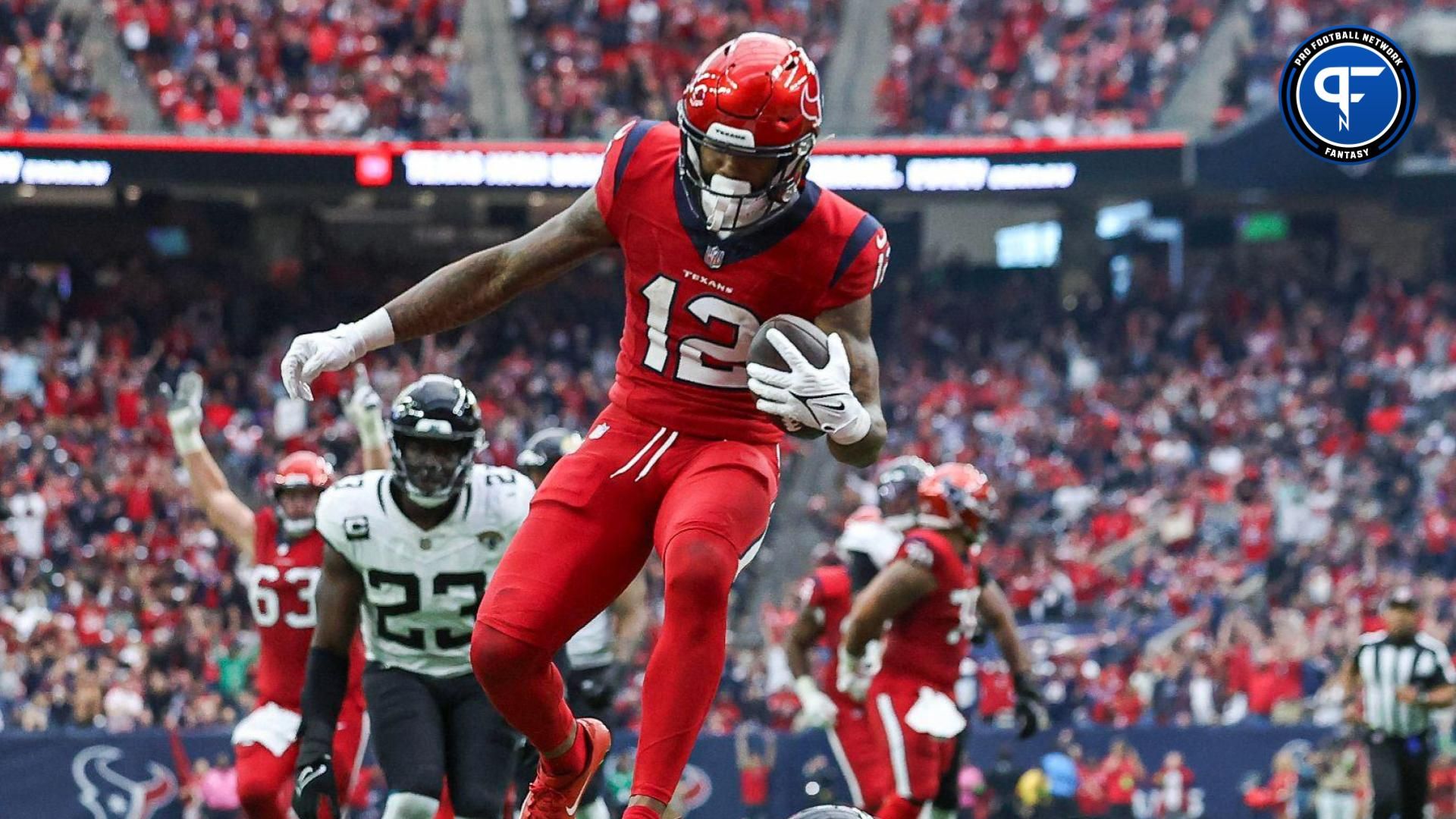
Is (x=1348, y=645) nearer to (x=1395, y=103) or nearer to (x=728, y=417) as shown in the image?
(x=1395, y=103)

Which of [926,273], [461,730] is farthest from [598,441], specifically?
[926,273]

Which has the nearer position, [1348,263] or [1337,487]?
[1337,487]

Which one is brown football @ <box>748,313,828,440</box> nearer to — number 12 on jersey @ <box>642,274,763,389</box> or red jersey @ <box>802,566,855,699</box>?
number 12 on jersey @ <box>642,274,763,389</box>

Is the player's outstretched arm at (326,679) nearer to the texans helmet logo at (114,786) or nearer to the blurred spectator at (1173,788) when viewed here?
the texans helmet logo at (114,786)

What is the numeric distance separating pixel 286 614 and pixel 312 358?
352cm

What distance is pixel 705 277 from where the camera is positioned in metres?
5.30

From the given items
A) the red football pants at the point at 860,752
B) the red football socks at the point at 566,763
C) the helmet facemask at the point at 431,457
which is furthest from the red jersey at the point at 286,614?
the red football socks at the point at 566,763

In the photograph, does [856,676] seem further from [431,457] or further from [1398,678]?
[1398,678]

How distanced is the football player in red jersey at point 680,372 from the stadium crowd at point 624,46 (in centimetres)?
1720

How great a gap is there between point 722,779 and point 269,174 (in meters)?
11.1

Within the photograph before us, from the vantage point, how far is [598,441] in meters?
5.45

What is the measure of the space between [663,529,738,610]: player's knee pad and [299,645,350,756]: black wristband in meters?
2.06

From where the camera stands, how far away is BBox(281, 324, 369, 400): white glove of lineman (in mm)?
5289

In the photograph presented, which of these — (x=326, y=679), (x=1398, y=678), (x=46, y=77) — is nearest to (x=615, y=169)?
(x=326, y=679)
